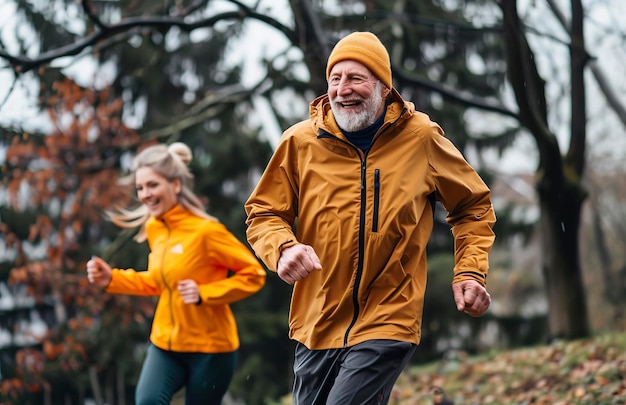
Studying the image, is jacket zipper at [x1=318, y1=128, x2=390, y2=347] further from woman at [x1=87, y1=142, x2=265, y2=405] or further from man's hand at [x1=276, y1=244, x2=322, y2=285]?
woman at [x1=87, y1=142, x2=265, y2=405]

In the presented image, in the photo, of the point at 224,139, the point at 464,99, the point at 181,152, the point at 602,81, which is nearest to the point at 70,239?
the point at 224,139

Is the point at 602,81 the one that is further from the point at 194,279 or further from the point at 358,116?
the point at 358,116

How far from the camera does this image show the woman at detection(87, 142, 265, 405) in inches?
217

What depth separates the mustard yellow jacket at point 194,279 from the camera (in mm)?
5555

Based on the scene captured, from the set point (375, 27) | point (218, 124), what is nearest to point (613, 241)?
point (218, 124)

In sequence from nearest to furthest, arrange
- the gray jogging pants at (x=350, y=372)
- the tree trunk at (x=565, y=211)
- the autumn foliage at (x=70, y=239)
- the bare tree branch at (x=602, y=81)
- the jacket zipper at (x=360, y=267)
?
the gray jogging pants at (x=350, y=372) < the jacket zipper at (x=360, y=267) < the tree trunk at (x=565, y=211) < the bare tree branch at (x=602, y=81) < the autumn foliage at (x=70, y=239)

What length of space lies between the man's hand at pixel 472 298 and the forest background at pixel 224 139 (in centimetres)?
481

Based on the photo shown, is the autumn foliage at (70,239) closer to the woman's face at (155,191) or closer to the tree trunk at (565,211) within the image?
the tree trunk at (565,211)

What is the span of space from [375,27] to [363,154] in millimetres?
8703

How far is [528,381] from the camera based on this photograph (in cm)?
869

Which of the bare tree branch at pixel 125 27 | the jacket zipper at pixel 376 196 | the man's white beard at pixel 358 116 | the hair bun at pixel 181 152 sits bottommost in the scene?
the jacket zipper at pixel 376 196

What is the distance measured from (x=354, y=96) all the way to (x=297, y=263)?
0.82 m

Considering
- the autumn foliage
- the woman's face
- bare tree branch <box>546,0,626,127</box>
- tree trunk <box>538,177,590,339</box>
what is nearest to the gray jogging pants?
the woman's face

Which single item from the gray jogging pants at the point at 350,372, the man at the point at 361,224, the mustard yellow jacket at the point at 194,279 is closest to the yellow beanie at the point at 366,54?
the man at the point at 361,224
